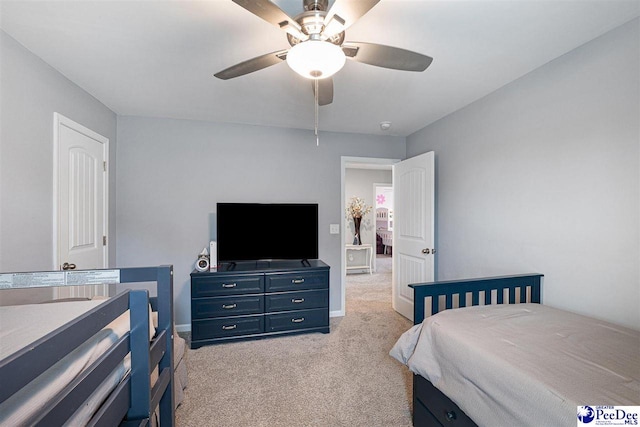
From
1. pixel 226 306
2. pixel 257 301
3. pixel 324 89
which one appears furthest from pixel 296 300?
pixel 324 89

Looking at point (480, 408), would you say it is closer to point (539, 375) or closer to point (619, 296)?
point (539, 375)

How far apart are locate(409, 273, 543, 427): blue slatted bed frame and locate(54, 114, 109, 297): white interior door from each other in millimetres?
2583

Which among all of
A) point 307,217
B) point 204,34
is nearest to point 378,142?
point 307,217

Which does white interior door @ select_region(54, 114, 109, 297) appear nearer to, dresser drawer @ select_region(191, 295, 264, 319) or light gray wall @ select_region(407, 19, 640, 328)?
dresser drawer @ select_region(191, 295, 264, 319)

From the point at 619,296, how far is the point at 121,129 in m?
4.30

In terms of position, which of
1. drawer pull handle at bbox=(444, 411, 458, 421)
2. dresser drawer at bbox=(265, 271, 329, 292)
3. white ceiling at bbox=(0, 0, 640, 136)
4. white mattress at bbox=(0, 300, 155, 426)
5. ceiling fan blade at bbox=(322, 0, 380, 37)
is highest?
white ceiling at bbox=(0, 0, 640, 136)

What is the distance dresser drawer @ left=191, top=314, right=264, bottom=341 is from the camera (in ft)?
8.83

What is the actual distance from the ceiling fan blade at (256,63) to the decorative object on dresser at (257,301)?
6.12 ft

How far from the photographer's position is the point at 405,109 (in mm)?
2857

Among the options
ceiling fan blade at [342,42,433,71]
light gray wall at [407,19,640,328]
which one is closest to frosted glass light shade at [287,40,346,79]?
ceiling fan blade at [342,42,433,71]

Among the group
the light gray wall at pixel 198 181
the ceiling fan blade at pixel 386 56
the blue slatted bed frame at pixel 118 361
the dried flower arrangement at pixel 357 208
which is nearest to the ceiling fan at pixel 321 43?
the ceiling fan blade at pixel 386 56

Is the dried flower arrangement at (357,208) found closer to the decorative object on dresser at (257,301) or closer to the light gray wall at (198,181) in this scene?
the light gray wall at (198,181)

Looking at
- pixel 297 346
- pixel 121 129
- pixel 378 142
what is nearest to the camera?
pixel 297 346

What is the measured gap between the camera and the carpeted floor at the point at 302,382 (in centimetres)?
177
